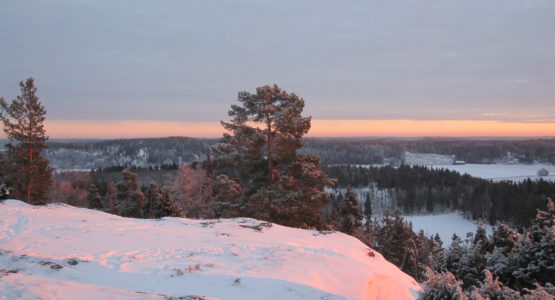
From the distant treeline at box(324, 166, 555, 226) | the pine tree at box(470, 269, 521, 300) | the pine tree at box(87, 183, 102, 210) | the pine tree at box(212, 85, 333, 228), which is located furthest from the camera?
the distant treeline at box(324, 166, 555, 226)

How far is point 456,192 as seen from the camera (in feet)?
320

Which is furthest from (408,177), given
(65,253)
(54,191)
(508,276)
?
(65,253)

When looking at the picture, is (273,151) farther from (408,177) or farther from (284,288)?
(408,177)

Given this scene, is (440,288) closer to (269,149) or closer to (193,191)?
(269,149)

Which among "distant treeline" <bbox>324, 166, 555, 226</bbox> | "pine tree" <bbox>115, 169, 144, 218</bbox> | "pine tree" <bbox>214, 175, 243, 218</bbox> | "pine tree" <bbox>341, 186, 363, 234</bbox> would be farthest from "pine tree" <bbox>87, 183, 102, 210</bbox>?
"distant treeline" <bbox>324, 166, 555, 226</bbox>

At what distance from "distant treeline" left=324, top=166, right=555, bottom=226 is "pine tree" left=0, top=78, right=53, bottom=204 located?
76100mm

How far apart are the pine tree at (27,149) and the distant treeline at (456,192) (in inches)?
2996

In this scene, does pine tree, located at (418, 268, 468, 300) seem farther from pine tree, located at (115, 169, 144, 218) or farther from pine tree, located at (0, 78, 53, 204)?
pine tree, located at (115, 169, 144, 218)

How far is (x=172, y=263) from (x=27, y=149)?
1937 centimetres

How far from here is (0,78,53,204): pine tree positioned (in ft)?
67.8

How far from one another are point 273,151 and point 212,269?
9703 mm

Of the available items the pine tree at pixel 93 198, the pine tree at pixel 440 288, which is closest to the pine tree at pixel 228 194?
the pine tree at pixel 440 288

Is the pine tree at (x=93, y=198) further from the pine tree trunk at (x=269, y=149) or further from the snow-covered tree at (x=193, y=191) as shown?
the pine tree trunk at (x=269, y=149)

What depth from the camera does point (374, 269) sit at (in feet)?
32.4
